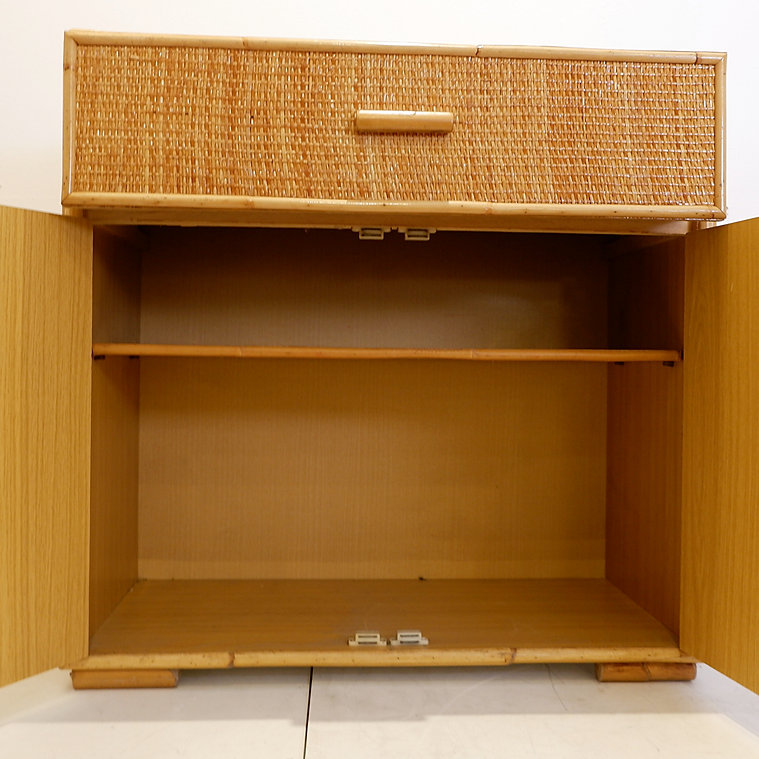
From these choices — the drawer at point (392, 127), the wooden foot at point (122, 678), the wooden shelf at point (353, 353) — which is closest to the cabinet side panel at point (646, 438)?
the wooden shelf at point (353, 353)

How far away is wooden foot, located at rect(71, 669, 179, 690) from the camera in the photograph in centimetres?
83

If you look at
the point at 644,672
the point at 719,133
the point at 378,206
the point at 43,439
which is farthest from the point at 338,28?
the point at 644,672

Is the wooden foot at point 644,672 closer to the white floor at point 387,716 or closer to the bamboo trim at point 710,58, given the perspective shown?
the white floor at point 387,716

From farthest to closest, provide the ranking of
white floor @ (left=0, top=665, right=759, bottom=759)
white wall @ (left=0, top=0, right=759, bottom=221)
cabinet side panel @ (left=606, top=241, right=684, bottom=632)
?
1. white wall @ (left=0, top=0, right=759, bottom=221)
2. cabinet side panel @ (left=606, top=241, right=684, bottom=632)
3. white floor @ (left=0, top=665, right=759, bottom=759)

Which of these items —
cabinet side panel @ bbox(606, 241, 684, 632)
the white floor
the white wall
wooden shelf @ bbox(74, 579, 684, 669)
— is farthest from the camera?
the white wall

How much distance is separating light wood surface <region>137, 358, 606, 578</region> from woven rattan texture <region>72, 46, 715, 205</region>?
17.1 inches

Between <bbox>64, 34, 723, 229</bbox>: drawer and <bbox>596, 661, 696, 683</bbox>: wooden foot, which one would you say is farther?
<bbox>596, 661, 696, 683</bbox>: wooden foot

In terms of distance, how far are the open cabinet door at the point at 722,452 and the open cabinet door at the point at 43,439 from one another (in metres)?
0.76

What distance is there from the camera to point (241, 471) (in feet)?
3.67

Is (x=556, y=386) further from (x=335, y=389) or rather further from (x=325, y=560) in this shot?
(x=325, y=560)

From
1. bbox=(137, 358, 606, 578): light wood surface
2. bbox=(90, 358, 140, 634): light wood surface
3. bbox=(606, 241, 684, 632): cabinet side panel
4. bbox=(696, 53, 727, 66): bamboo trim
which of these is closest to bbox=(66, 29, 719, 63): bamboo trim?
bbox=(696, 53, 727, 66): bamboo trim

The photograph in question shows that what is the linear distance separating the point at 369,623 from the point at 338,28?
966 mm

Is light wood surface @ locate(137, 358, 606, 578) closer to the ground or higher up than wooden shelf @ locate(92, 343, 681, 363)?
closer to the ground

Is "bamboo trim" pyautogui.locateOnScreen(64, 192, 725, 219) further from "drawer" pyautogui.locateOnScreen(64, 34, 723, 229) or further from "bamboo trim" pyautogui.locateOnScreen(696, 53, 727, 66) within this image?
"bamboo trim" pyautogui.locateOnScreen(696, 53, 727, 66)
